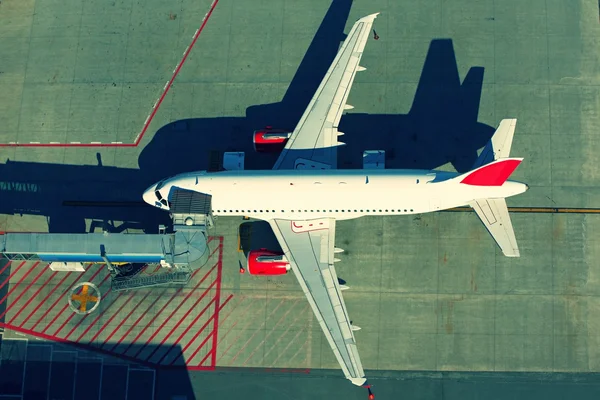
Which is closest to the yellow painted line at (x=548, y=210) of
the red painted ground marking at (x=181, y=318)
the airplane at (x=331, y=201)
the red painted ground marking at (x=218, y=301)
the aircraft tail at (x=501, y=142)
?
the airplane at (x=331, y=201)

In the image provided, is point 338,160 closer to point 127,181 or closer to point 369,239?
point 369,239

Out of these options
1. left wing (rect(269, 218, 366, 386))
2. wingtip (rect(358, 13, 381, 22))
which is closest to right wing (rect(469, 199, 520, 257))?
left wing (rect(269, 218, 366, 386))

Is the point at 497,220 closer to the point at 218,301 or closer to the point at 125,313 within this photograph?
the point at 218,301

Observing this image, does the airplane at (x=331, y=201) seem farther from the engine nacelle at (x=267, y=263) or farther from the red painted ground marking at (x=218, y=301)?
the red painted ground marking at (x=218, y=301)

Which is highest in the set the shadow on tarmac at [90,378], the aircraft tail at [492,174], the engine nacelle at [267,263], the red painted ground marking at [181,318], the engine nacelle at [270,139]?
the engine nacelle at [270,139]

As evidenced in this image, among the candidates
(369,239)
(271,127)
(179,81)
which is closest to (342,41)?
(271,127)
